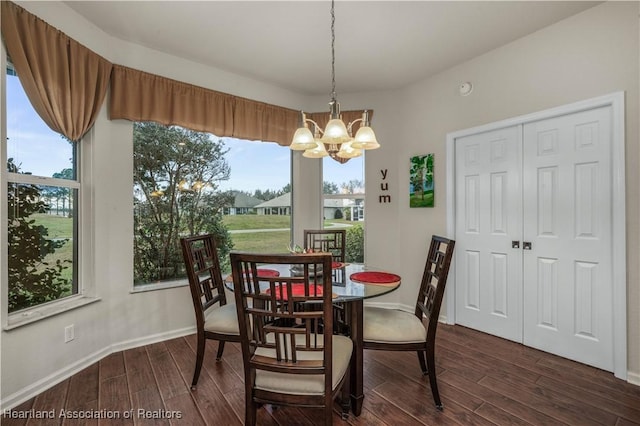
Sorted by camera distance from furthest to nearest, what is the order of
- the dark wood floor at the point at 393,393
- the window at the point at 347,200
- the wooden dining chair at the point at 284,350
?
the window at the point at 347,200 < the dark wood floor at the point at 393,393 < the wooden dining chair at the point at 284,350

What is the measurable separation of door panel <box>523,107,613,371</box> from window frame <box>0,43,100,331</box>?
3.75 metres

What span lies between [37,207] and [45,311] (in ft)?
2.42

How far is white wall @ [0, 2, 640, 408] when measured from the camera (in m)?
2.03

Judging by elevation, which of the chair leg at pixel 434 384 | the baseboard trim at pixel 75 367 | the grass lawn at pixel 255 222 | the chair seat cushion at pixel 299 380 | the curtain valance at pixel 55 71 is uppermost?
the curtain valance at pixel 55 71

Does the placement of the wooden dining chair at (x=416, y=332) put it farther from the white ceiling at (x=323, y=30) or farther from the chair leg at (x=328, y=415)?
the white ceiling at (x=323, y=30)

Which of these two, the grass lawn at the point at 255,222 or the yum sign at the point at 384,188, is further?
the yum sign at the point at 384,188

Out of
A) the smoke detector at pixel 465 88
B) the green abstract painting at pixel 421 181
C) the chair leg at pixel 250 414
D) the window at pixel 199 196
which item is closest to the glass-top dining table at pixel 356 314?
the chair leg at pixel 250 414

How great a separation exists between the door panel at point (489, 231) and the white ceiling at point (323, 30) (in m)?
0.89

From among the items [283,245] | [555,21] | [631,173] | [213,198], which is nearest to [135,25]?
[213,198]

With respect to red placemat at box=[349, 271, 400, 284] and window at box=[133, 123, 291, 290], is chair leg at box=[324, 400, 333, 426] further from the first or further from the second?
window at box=[133, 123, 291, 290]

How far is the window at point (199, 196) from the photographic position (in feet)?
9.14

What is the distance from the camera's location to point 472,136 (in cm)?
296

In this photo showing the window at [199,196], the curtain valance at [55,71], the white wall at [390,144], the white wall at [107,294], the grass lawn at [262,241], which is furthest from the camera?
the grass lawn at [262,241]

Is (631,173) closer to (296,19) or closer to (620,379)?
(620,379)
